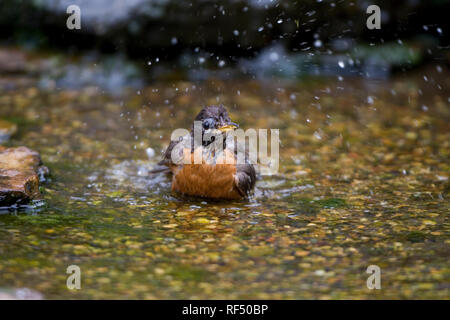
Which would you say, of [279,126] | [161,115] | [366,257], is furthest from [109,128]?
[366,257]

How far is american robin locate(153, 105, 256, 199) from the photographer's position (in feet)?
15.5

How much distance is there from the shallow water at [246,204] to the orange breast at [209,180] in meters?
0.08

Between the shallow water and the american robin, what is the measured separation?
11 cm

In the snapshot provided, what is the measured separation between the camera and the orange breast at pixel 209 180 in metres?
4.73

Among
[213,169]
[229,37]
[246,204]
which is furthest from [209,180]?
[229,37]

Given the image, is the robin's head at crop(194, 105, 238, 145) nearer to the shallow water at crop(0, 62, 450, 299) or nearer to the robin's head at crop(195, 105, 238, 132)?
the robin's head at crop(195, 105, 238, 132)

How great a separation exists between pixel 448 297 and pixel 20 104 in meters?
5.84

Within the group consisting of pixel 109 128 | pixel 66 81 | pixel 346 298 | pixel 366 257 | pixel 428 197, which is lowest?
pixel 346 298

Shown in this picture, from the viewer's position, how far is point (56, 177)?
207 inches

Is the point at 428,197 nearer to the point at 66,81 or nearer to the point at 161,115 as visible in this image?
the point at 161,115

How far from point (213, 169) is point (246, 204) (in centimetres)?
40

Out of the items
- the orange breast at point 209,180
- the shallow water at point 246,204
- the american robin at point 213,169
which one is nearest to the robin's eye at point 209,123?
the american robin at point 213,169

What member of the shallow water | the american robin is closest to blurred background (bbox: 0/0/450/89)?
the shallow water

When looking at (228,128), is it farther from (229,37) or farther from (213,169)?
(229,37)
